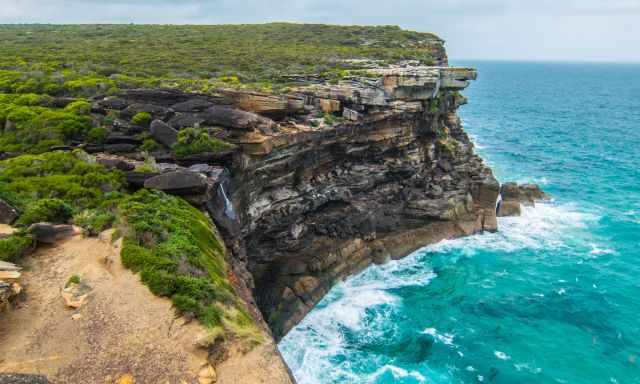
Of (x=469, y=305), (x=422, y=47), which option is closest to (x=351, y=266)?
(x=469, y=305)

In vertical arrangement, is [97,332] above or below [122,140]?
below

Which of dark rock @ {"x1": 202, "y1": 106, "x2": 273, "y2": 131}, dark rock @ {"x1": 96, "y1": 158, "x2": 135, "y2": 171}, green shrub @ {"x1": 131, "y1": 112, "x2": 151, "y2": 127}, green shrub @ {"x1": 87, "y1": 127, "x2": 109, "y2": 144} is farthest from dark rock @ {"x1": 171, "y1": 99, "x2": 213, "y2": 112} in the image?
dark rock @ {"x1": 96, "y1": 158, "x2": 135, "y2": 171}

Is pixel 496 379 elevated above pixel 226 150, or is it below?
below

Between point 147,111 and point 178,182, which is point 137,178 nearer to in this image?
point 178,182

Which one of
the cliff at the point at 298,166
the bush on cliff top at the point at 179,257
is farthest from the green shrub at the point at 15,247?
the cliff at the point at 298,166

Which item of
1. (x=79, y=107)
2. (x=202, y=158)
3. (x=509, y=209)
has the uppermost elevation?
(x=79, y=107)

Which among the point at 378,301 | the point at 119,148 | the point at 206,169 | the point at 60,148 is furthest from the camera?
the point at 378,301

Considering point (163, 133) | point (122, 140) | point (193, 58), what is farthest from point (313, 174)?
point (193, 58)

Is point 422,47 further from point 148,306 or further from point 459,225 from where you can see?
point 148,306
